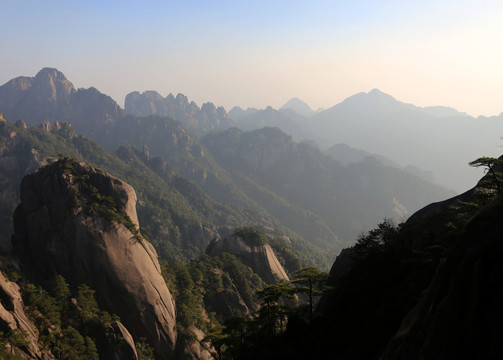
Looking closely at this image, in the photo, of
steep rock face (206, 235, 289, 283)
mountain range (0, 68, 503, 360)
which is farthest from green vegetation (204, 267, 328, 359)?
steep rock face (206, 235, 289, 283)

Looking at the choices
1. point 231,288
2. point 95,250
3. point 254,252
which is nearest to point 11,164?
point 254,252

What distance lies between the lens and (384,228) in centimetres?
3572

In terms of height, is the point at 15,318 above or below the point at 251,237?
above

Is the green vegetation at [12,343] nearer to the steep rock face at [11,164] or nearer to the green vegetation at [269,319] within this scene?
the green vegetation at [269,319]

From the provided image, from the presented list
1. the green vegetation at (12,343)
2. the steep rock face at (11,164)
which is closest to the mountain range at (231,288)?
the green vegetation at (12,343)

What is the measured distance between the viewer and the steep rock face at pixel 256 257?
315 ft

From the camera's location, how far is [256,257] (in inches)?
3839

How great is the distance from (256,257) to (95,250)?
2052 inches

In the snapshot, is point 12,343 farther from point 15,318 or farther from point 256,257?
point 256,257

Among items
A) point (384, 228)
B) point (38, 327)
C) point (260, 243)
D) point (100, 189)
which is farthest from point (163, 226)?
point (384, 228)

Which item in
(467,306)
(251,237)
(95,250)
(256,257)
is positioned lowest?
(256,257)

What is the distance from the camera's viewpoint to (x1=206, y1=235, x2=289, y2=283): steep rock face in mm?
95875

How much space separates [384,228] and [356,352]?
57.4 feet

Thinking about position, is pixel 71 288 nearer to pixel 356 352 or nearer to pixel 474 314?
pixel 356 352
